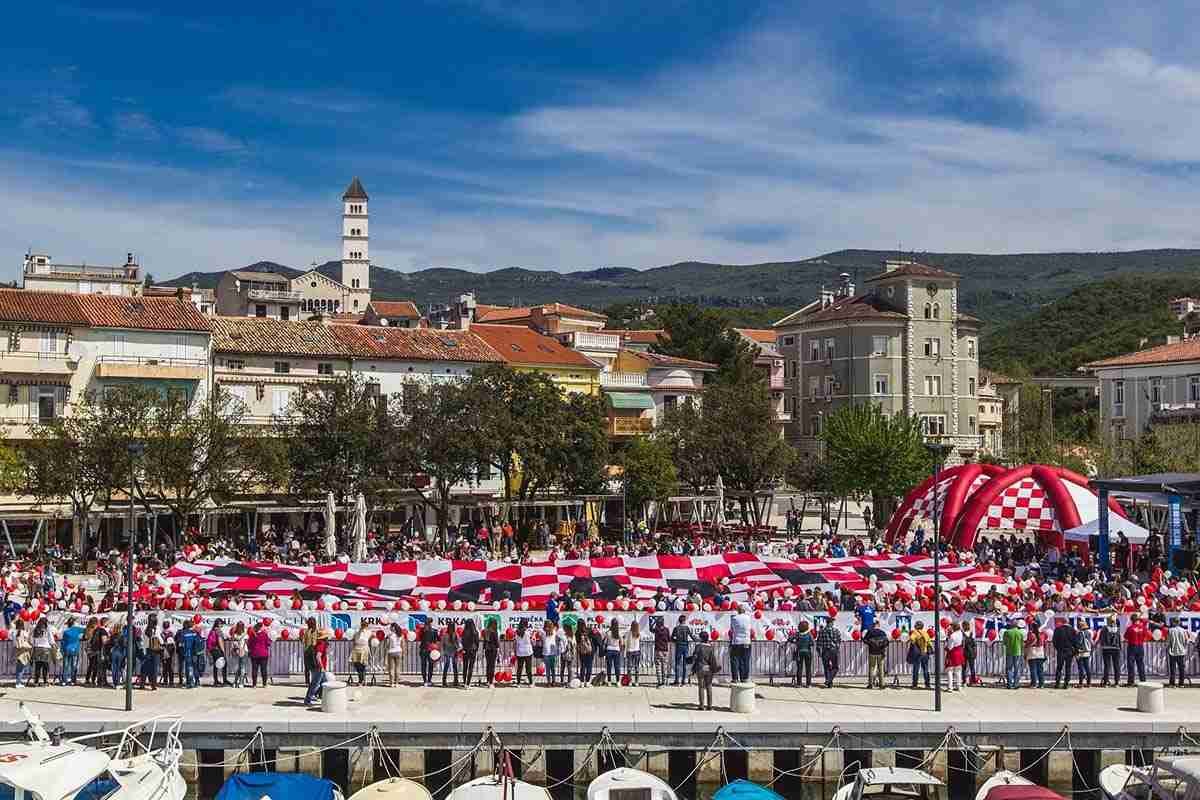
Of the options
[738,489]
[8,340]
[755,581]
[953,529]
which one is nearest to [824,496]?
[738,489]

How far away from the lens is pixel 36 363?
5938 cm

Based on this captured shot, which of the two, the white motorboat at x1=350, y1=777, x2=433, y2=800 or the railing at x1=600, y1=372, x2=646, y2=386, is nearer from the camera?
the white motorboat at x1=350, y1=777, x2=433, y2=800

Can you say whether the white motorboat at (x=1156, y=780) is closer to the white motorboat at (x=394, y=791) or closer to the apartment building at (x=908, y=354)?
the white motorboat at (x=394, y=791)

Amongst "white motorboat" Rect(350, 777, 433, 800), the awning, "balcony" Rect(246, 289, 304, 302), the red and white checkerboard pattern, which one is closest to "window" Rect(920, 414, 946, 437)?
the awning

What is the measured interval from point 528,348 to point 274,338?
66.1 feet

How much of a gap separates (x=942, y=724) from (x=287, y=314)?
11984cm

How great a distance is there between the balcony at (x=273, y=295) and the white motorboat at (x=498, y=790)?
114 metres

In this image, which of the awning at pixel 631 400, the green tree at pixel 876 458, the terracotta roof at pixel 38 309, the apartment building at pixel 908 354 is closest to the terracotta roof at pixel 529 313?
the awning at pixel 631 400

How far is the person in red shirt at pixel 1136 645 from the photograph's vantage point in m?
28.9

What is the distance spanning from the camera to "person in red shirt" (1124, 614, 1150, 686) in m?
28.9

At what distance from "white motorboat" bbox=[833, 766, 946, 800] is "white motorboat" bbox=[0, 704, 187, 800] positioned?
40.4 feet

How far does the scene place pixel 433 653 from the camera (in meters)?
29.0

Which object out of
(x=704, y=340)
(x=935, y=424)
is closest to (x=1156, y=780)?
(x=935, y=424)

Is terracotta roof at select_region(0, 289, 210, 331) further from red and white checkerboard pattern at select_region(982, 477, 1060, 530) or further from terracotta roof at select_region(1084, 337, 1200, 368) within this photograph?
terracotta roof at select_region(1084, 337, 1200, 368)
